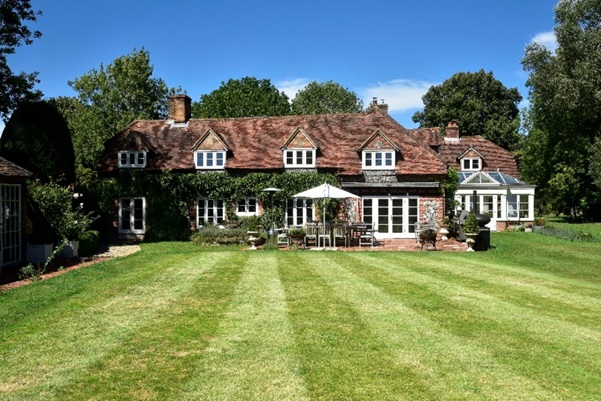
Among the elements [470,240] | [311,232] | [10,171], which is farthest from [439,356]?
[311,232]

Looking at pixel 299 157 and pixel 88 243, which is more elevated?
pixel 299 157

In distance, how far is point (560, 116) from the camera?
4544 centimetres

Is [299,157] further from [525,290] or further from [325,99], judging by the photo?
[325,99]

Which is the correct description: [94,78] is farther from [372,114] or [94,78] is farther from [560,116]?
[560,116]

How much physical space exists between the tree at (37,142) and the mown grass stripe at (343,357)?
17.9 metres

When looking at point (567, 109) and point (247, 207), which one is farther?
point (567, 109)

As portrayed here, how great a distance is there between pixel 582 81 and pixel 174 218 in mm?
30660

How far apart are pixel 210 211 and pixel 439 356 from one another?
23.8 metres

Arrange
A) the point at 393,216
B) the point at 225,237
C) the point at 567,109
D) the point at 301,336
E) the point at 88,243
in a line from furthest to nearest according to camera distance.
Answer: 1. the point at 567,109
2. the point at 393,216
3. the point at 225,237
4. the point at 88,243
5. the point at 301,336

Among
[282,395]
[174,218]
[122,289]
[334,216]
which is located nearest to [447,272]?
[122,289]

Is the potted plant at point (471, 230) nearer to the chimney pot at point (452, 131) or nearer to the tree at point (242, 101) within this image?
the chimney pot at point (452, 131)

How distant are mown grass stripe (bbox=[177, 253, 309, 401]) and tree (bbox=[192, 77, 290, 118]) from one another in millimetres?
44975

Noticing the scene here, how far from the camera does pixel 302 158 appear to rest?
29.5m

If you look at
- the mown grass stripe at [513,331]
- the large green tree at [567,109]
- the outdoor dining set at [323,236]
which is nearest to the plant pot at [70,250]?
the outdoor dining set at [323,236]
